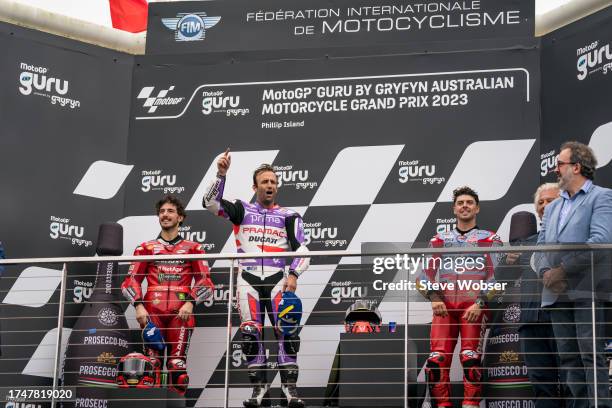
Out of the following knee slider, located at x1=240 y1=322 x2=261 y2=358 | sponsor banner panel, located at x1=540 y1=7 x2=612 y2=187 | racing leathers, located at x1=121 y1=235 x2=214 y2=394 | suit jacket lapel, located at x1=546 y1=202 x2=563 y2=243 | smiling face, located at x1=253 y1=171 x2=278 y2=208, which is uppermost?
sponsor banner panel, located at x1=540 y1=7 x2=612 y2=187

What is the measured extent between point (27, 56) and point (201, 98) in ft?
4.30

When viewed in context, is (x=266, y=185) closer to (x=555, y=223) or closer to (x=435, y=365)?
(x=435, y=365)

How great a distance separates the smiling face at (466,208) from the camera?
7.39m

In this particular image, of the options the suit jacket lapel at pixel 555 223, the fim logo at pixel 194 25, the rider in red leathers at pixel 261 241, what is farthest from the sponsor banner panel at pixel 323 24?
the suit jacket lapel at pixel 555 223

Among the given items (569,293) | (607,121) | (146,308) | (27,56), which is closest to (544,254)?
(569,293)

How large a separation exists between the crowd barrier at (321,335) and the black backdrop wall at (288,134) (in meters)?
0.02

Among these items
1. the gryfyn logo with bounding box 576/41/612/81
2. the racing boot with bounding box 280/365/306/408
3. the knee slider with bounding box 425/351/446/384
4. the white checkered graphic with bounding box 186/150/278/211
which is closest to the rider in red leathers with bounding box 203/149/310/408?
the racing boot with bounding box 280/365/306/408

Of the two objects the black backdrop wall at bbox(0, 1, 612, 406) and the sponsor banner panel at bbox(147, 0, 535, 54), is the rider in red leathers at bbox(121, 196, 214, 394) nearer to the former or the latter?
the black backdrop wall at bbox(0, 1, 612, 406)

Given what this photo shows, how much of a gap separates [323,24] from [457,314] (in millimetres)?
2756

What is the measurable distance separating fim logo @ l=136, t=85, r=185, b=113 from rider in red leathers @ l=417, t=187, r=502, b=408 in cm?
Result: 289

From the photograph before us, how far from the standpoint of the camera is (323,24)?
348 inches

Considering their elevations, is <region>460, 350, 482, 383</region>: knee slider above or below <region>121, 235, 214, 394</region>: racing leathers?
below

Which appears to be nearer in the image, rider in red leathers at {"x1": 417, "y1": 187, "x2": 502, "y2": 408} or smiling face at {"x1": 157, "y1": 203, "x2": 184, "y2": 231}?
rider in red leathers at {"x1": 417, "y1": 187, "x2": 502, "y2": 408}

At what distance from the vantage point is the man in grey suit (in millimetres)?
5867
